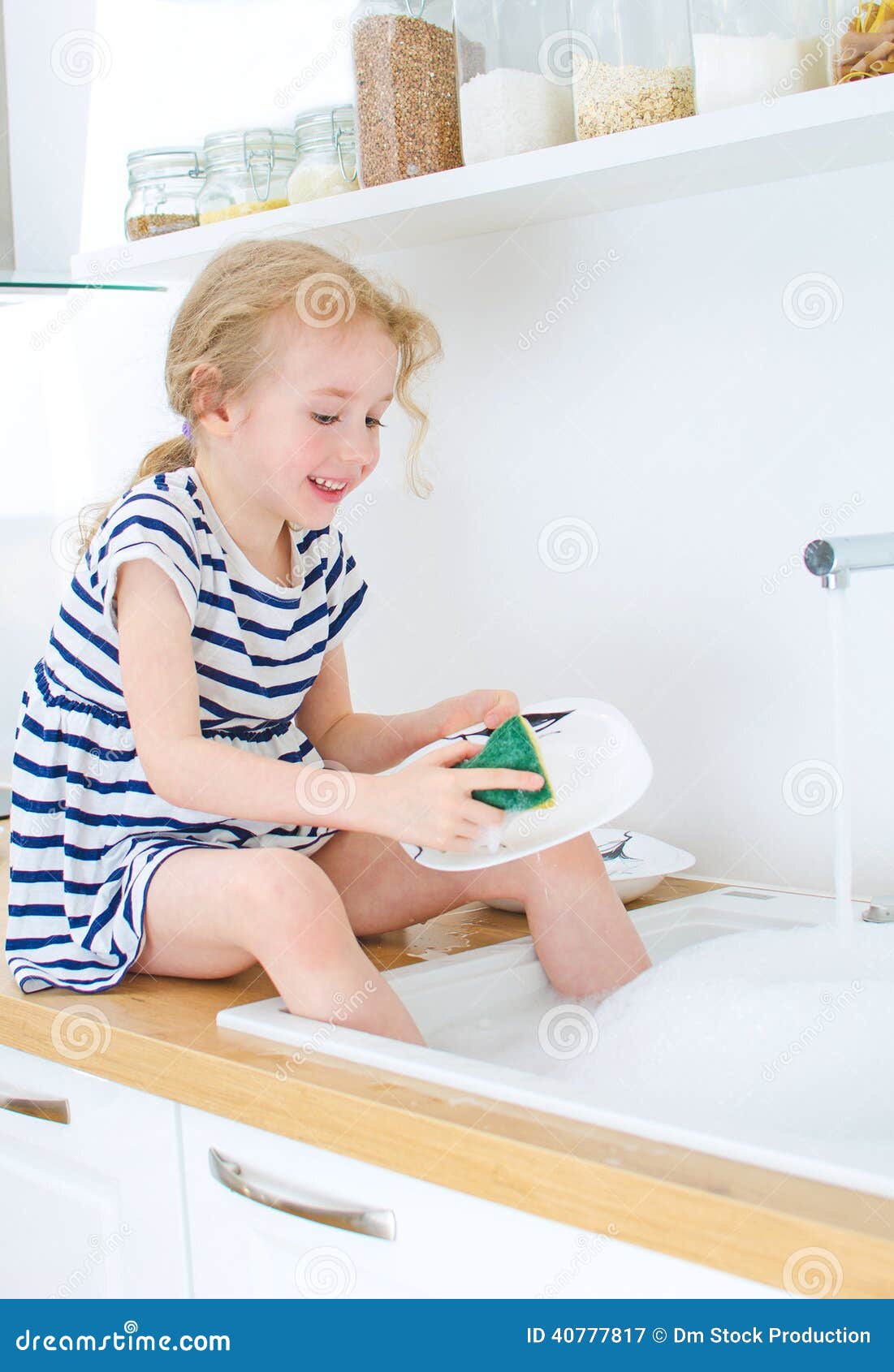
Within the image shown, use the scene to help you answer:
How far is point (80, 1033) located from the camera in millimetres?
897

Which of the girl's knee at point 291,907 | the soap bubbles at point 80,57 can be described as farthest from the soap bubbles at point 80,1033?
the soap bubbles at point 80,57

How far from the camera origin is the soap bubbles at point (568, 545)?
1.28 meters

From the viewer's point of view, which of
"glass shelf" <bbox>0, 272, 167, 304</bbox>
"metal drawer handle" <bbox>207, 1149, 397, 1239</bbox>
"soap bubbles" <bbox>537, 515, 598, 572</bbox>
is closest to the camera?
"metal drawer handle" <bbox>207, 1149, 397, 1239</bbox>

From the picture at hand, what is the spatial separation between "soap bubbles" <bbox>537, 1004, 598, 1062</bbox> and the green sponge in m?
0.19

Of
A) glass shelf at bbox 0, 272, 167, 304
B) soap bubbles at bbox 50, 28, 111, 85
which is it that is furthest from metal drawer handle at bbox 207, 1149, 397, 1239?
soap bubbles at bbox 50, 28, 111, 85

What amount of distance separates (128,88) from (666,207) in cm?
81

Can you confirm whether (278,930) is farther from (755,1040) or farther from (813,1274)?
(813,1274)

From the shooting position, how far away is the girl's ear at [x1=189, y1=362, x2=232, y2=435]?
42.0 inches

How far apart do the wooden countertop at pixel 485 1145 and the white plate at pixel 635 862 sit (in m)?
0.34

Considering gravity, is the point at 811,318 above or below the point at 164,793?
above

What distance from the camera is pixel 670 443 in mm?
1205

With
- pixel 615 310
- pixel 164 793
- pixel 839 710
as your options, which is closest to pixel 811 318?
pixel 615 310

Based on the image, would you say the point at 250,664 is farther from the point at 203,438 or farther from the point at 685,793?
the point at 685,793

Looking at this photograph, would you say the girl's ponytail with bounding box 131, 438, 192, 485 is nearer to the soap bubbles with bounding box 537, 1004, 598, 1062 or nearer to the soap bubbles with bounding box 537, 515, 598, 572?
the soap bubbles with bounding box 537, 515, 598, 572
